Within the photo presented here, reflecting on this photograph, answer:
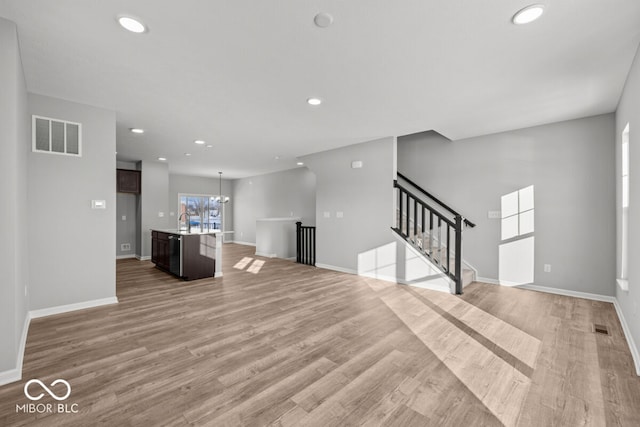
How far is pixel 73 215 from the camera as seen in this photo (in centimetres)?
354

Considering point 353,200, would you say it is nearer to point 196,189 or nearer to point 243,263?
point 243,263

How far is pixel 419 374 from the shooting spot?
216 centimetres

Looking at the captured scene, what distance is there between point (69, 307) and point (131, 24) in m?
3.46

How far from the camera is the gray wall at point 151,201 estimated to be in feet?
24.8

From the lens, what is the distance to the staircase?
4.48m

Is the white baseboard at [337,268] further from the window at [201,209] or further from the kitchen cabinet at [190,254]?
the window at [201,209]

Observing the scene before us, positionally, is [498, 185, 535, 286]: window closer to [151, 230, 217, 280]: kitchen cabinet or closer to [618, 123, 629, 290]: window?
[618, 123, 629, 290]: window

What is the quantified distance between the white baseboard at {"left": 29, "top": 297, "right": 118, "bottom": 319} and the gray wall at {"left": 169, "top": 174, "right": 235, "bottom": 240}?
22.1 feet

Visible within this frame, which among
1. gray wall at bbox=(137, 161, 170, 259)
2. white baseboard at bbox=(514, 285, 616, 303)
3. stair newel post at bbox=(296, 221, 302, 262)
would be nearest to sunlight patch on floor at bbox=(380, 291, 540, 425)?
white baseboard at bbox=(514, 285, 616, 303)

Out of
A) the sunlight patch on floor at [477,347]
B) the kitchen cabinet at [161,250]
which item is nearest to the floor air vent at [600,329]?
the sunlight patch on floor at [477,347]

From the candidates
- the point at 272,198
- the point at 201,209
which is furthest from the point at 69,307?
the point at 201,209

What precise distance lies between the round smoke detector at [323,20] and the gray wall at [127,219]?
7.74 metres

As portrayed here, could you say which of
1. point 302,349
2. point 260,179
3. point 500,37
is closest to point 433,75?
point 500,37

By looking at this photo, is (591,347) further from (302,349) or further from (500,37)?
(500,37)
